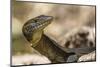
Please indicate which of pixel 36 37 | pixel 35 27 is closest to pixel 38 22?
pixel 35 27

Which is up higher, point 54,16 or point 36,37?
point 54,16

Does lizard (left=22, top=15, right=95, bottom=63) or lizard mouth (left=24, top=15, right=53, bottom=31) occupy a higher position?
lizard mouth (left=24, top=15, right=53, bottom=31)

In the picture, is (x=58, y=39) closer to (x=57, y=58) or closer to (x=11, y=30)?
(x=57, y=58)

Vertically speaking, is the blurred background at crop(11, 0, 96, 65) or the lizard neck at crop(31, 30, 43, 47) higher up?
the blurred background at crop(11, 0, 96, 65)

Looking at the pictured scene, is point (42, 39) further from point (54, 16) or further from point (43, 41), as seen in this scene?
point (54, 16)
